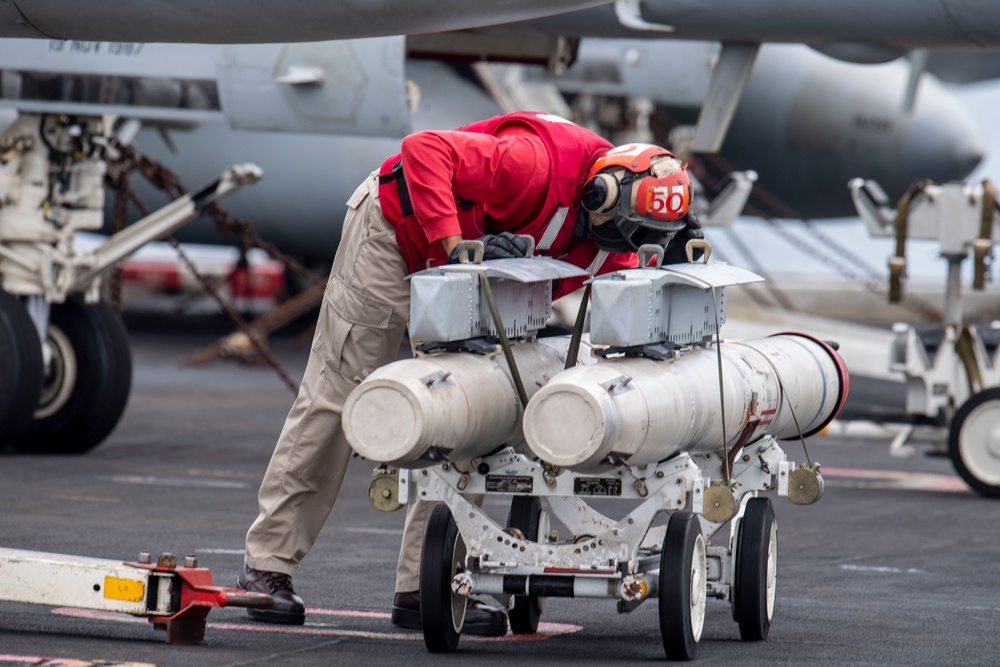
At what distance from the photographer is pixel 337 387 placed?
17.3ft

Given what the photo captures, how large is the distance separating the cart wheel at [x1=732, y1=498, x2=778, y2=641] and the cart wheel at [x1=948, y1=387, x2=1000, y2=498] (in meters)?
4.22

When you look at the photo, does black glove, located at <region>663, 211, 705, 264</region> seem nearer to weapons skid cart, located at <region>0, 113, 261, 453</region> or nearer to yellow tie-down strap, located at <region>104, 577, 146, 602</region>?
yellow tie-down strap, located at <region>104, 577, 146, 602</region>

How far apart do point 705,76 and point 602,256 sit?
7994 millimetres

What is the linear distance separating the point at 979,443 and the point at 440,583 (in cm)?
520

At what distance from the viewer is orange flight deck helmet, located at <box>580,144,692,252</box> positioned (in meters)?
4.95

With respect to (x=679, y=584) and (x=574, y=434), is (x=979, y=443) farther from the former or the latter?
(x=574, y=434)

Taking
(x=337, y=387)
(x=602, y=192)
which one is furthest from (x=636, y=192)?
(x=337, y=387)

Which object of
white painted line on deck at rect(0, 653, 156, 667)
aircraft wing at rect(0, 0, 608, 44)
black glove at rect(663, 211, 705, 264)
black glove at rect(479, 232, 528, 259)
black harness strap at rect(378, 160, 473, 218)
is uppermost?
aircraft wing at rect(0, 0, 608, 44)

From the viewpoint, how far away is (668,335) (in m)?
4.82

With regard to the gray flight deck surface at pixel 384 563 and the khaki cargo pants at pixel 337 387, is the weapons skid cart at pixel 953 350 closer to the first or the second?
the gray flight deck surface at pixel 384 563

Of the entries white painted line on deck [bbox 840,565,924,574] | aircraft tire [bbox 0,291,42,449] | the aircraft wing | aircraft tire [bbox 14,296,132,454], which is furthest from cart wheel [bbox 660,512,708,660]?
aircraft tire [bbox 14,296,132,454]

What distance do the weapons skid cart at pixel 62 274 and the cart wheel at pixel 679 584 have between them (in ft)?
17.8

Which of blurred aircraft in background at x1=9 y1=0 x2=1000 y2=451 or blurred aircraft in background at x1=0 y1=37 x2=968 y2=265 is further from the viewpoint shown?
blurred aircraft in background at x1=0 y1=37 x2=968 y2=265

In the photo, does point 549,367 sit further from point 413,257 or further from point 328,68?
point 328,68
